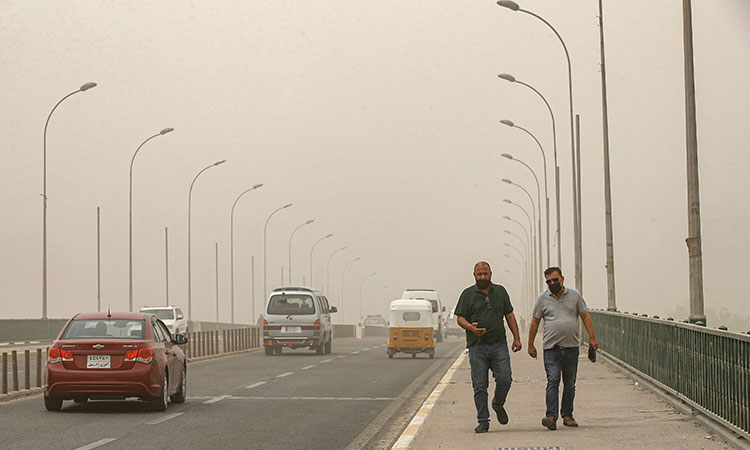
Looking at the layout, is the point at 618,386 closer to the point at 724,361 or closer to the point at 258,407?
the point at 258,407

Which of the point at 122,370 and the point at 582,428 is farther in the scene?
the point at 122,370

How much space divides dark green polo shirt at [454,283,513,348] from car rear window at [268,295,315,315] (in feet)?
91.7

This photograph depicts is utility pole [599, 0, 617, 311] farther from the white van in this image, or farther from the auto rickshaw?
the white van

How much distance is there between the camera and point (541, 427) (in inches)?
579

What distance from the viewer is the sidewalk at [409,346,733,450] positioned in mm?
12828

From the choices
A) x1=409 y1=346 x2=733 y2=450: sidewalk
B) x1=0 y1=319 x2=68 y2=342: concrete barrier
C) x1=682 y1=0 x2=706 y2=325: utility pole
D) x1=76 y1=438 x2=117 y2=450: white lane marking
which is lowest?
x1=76 y1=438 x2=117 y2=450: white lane marking

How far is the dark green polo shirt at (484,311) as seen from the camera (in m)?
14.1

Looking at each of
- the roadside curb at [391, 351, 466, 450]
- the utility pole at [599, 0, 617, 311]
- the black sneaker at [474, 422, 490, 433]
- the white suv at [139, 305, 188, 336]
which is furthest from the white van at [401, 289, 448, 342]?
the black sneaker at [474, 422, 490, 433]

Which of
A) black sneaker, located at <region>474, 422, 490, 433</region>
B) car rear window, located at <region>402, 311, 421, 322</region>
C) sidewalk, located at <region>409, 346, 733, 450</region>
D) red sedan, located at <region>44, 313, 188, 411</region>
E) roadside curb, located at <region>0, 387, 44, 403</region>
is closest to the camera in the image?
sidewalk, located at <region>409, 346, 733, 450</region>

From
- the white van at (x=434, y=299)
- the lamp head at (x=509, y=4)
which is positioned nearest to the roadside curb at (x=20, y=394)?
the lamp head at (x=509, y=4)

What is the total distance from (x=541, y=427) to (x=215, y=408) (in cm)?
635

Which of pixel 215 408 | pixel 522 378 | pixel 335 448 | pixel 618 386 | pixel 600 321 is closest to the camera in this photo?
pixel 335 448

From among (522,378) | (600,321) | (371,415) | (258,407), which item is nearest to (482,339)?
(371,415)

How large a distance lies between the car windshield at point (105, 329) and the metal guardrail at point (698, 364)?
7.88 metres
